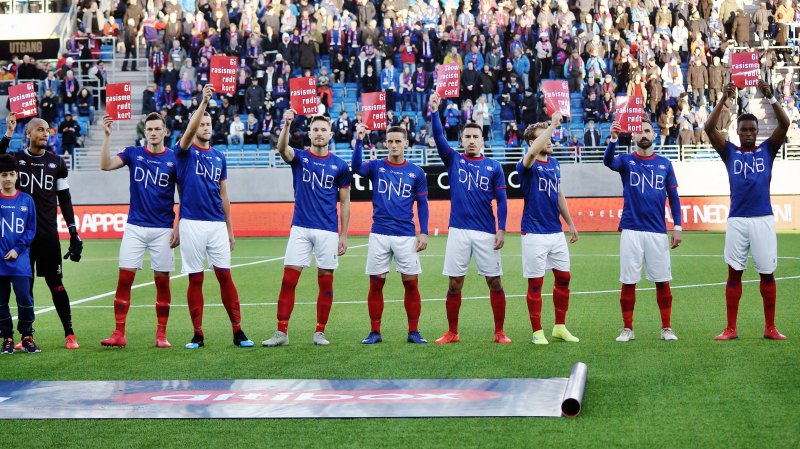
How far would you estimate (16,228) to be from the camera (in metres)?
9.68

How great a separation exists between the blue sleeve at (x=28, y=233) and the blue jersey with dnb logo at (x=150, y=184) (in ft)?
2.87

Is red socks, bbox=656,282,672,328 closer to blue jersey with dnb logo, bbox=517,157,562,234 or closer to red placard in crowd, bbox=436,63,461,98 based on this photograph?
blue jersey with dnb logo, bbox=517,157,562,234

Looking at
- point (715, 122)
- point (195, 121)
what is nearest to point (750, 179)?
point (715, 122)

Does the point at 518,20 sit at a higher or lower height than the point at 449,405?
higher

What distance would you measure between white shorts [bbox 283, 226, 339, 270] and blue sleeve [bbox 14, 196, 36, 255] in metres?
2.37

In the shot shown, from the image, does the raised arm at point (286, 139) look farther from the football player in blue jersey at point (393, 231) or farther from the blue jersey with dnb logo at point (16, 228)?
the blue jersey with dnb logo at point (16, 228)

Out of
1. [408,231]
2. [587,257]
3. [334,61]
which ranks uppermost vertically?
[334,61]

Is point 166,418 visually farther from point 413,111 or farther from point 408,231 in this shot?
point 413,111

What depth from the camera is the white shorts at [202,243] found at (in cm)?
993

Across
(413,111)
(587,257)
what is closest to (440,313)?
(587,257)

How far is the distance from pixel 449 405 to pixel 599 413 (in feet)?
3.15

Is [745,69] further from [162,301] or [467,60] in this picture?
[467,60]

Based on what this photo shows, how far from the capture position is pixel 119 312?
10.2 meters

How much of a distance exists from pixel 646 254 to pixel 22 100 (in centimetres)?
654
